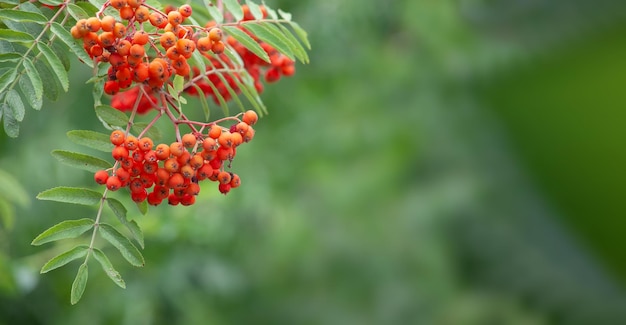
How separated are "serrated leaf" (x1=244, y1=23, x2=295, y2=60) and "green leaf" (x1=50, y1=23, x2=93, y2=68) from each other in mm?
244

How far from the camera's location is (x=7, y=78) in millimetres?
1007

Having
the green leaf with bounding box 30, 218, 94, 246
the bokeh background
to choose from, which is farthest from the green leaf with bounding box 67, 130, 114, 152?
the bokeh background

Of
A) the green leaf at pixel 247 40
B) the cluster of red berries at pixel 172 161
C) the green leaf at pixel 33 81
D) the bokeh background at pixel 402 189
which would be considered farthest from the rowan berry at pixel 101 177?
the bokeh background at pixel 402 189

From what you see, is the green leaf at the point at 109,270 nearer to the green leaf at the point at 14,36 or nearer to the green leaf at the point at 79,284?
the green leaf at the point at 79,284

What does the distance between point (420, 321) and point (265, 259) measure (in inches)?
58.4

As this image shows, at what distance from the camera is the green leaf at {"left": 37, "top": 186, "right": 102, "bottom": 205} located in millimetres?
1034

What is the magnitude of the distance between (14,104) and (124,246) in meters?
0.22

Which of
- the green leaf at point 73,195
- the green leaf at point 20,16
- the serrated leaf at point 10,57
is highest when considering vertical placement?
the green leaf at point 20,16

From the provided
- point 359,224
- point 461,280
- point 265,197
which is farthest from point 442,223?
point 265,197

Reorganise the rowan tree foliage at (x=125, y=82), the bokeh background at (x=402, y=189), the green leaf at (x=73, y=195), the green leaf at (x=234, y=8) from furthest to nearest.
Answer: the bokeh background at (x=402, y=189)
the green leaf at (x=234, y=8)
the green leaf at (x=73, y=195)
the rowan tree foliage at (x=125, y=82)

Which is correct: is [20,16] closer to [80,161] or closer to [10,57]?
[10,57]

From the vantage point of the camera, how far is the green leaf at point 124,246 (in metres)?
1.05

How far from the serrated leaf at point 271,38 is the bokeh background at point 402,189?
118 centimetres

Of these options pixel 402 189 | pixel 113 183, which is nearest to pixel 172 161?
pixel 113 183
